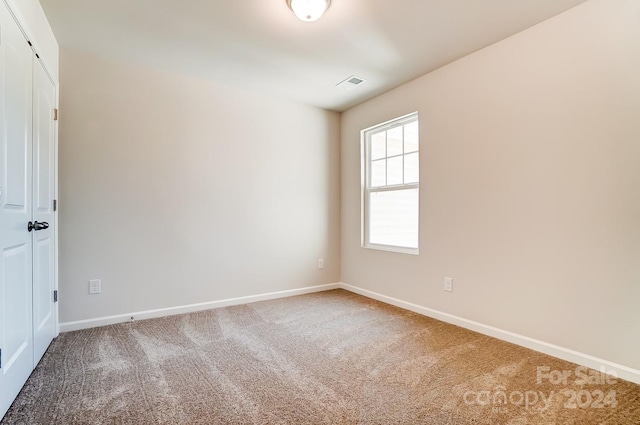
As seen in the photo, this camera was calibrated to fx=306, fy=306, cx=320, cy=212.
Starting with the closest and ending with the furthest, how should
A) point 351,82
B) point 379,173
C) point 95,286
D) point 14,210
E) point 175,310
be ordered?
point 14,210 → point 95,286 → point 175,310 → point 351,82 → point 379,173

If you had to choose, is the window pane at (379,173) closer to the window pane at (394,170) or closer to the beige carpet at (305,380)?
the window pane at (394,170)

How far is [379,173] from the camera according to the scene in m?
3.76

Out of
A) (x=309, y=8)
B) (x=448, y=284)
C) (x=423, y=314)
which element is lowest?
(x=423, y=314)

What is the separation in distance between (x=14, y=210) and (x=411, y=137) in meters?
3.24

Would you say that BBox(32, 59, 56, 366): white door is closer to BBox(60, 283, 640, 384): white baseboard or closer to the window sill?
BBox(60, 283, 640, 384): white baseboard

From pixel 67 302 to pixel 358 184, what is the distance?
125 inches

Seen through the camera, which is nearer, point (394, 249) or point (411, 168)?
point (411, 168)

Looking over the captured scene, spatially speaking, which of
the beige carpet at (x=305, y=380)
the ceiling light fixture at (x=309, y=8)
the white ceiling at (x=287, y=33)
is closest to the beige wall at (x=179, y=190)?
the white ceiling at (x=287, y=33)

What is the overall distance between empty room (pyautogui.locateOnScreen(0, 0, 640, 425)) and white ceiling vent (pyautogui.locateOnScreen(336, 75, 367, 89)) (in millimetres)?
59

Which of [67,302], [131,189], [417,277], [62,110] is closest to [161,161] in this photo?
[131,189]

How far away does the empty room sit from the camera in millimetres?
1721

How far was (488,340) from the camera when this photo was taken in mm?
2461

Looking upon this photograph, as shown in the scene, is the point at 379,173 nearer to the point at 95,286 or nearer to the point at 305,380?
the point at 305,380

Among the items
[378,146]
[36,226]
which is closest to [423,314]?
[378,146]
